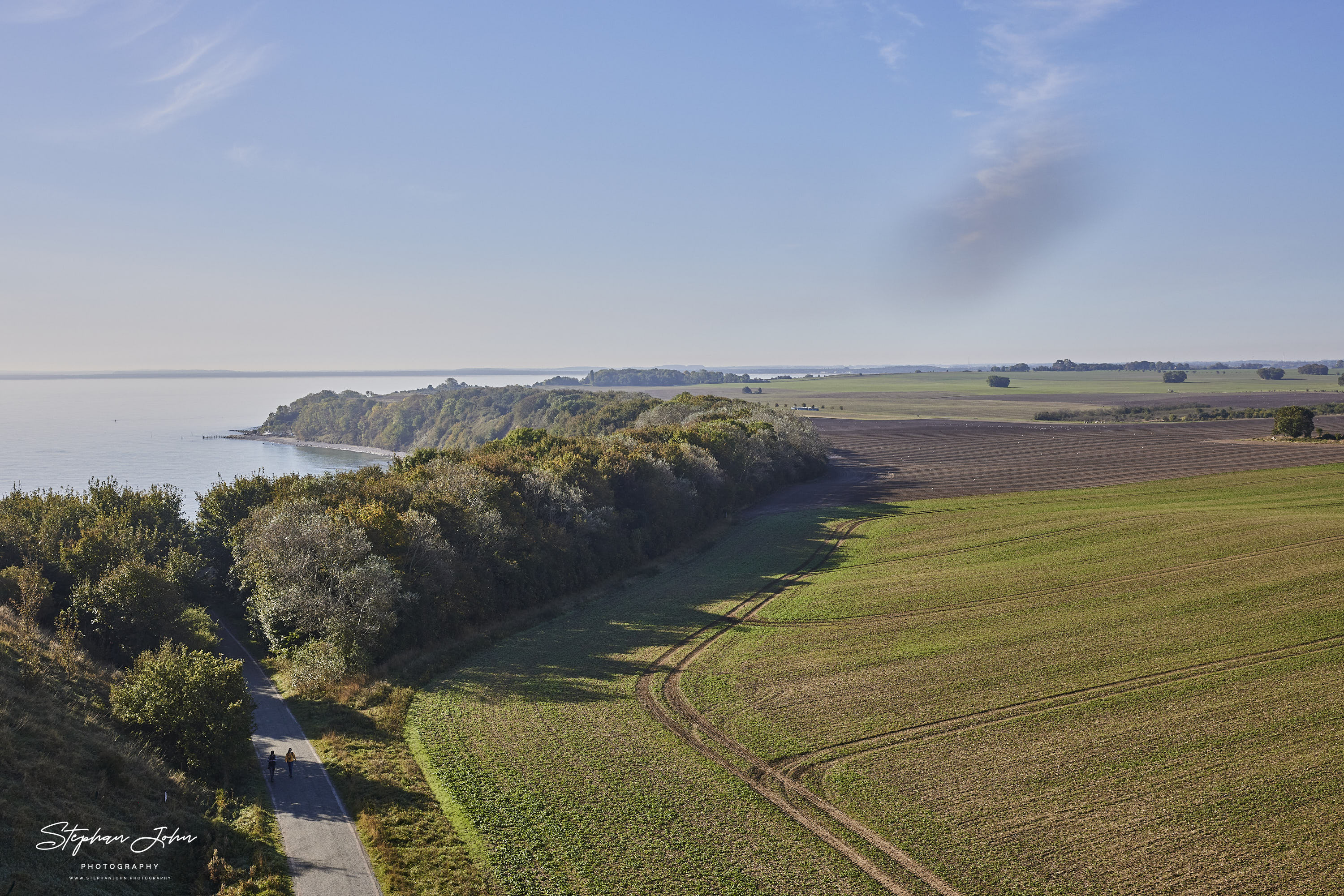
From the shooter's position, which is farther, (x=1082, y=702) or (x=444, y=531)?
(x=444, y=531)

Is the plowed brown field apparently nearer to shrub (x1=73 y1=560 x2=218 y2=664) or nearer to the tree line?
the tree line

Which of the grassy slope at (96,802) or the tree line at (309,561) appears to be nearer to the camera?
the grassy slope at (96,802)

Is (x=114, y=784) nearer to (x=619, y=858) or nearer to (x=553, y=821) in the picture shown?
(x=553, y=821)

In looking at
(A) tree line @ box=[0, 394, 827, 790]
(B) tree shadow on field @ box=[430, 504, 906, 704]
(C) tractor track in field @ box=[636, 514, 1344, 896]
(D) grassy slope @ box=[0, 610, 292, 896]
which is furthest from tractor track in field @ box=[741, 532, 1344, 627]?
(D) grassy slope @ box=[0, 610, 292, 896]

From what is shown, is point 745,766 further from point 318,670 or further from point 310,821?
point 318,670

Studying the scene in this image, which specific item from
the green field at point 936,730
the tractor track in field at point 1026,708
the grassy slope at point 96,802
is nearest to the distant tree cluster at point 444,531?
the green field at point 936,730

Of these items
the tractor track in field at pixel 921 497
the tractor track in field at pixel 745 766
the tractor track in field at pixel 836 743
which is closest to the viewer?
the tractor track in field at pixel 745 766

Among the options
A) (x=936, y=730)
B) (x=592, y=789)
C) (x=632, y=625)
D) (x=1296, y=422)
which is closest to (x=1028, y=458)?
(x=1296, y=422)

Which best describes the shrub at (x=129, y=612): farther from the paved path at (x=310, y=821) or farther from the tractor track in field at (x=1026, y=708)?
the tractor track in field at (x=1026, y=708)
